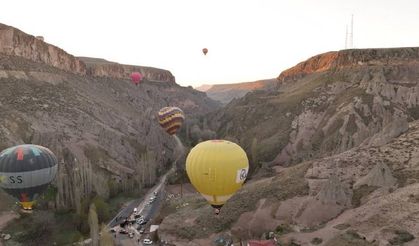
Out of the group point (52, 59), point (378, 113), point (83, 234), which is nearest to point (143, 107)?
point (52, 59)

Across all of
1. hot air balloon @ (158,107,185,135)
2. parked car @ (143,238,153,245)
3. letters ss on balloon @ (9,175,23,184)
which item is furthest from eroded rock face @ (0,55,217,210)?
letters ss on balloon @ (9,175,23,184)

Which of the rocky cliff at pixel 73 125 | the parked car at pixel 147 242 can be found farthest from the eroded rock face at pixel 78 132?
the parked car at pixel 147 242

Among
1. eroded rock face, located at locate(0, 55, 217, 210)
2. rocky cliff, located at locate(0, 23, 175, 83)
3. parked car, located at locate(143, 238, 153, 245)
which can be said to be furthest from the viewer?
rocky cliff, located at locate(0, 23, 175, 83)

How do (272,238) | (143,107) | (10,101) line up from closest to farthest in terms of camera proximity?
(272,238)
(10,101)
(143,107)

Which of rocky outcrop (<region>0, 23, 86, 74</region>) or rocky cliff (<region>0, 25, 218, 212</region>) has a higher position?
rocky outcrop (<region>0, 23, 86, 74</region>)

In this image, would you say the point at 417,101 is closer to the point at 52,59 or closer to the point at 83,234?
the point at 83,234

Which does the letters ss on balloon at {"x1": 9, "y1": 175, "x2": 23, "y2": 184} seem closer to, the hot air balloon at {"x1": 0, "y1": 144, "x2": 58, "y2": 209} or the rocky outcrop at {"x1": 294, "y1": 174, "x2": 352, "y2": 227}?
the hot air balloon at {"x1": 0, "y1": 144, "x2": 58, "y2": 209}

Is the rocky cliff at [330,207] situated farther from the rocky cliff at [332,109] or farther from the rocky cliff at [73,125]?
the rocky cliff at [73,125]
